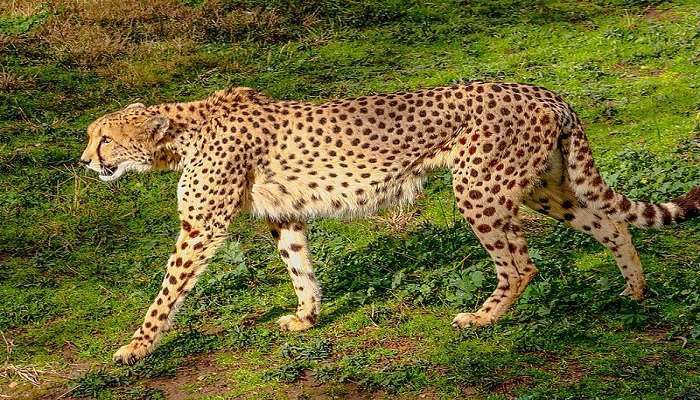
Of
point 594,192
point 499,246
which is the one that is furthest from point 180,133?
point 594,192

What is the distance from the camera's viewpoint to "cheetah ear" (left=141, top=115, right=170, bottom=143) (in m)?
6.77

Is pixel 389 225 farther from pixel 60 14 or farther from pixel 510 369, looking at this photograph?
pixel 60 14

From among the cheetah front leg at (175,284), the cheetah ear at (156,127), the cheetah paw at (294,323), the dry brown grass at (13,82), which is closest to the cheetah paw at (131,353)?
the cheetah front leg at (175,284)

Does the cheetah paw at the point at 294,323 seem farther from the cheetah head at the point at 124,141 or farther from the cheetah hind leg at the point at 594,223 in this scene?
the cheetah hind leg at the point at 594,223

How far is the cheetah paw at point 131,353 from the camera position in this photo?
636 centimetres

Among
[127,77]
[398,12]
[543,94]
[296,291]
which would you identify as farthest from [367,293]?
[398,12]

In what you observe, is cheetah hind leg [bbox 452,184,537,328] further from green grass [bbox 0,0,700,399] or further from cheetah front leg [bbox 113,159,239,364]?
cheetah front leg [bbox 113,159,239,364]

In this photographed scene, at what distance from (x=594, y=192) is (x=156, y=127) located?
2773mm

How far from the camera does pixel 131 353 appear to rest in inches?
251

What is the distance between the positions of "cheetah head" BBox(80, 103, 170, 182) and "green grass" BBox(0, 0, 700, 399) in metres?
0.98

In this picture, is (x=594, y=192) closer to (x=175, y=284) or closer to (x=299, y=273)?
Result: (x=299, y=273)

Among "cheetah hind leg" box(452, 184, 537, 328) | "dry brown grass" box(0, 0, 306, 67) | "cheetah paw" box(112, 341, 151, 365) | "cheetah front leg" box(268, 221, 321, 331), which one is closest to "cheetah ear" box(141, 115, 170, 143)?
"cheetah front leg" box(268, 221, 321, 331)

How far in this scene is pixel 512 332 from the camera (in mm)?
6270

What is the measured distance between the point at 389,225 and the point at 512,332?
199 centimetres
